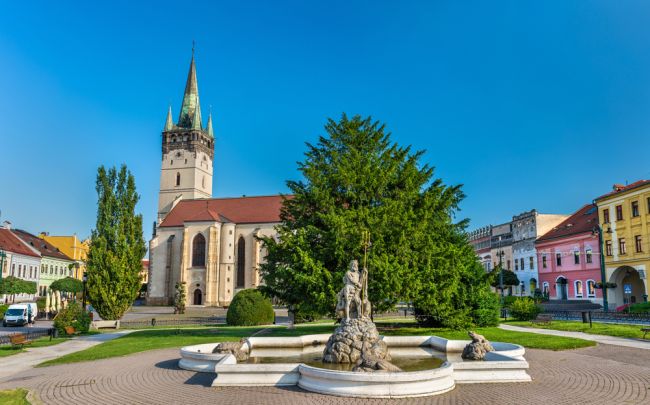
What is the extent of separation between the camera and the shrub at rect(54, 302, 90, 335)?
2531 centimetres

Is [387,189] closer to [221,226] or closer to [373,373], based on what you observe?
[373,373]

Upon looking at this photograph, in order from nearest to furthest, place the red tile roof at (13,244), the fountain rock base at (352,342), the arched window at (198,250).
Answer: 1. the fountain rock base at (352,342)
2. the red tile roof at (13,244)
3. the arched window at (198,250)

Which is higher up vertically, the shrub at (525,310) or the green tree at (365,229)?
the green tree at (365,229)

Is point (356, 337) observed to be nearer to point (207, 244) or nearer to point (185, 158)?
point (207, 244)

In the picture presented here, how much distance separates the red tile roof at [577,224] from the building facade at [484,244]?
13550 millimetres

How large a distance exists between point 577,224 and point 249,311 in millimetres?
39982

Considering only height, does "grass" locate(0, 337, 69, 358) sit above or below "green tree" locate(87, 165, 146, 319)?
below

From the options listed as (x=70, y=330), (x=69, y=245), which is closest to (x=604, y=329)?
(x=70, y=330)

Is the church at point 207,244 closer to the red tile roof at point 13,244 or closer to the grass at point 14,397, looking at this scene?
the red tile roof at point 13,244

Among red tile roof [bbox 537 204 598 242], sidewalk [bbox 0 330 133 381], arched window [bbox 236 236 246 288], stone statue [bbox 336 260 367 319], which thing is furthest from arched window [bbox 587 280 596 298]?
sidewalk [bbox 0 330 133 381]

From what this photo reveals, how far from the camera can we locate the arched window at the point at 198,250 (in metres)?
64.3

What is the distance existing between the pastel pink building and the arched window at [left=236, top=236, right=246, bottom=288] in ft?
121

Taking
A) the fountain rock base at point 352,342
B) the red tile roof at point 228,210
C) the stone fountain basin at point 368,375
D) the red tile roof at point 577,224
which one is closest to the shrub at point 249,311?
the stone fountain basin at point 368,375

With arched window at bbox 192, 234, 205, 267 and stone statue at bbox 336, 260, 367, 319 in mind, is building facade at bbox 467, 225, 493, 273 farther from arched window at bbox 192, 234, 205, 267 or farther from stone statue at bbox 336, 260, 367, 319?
stone statue at bbox 336, 260, 367, 319
